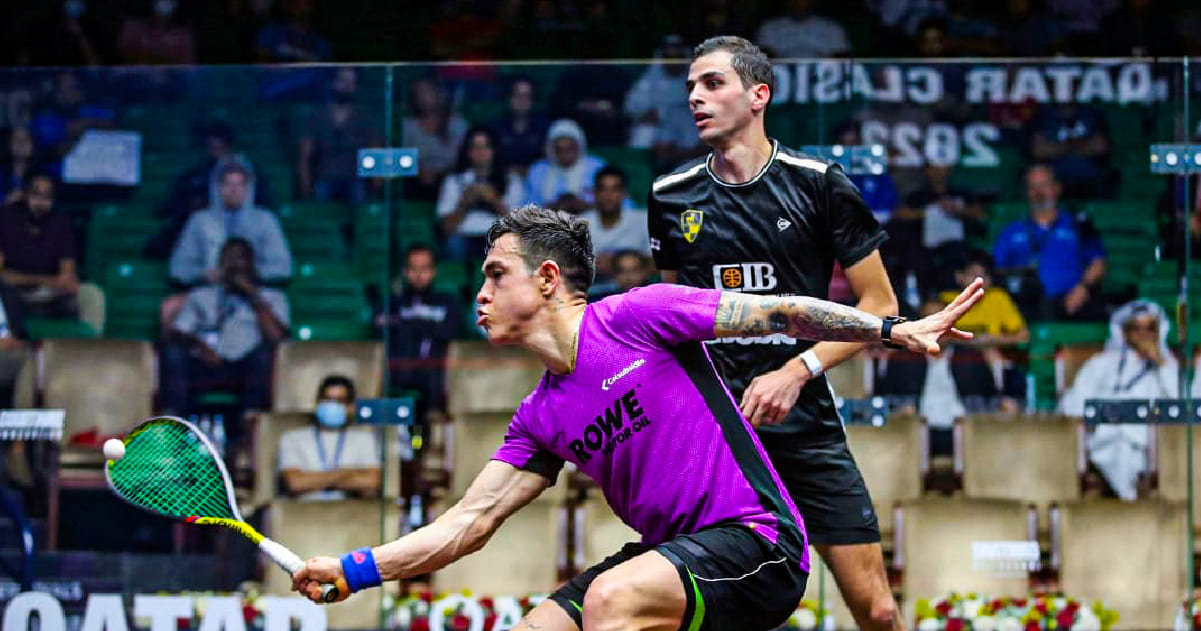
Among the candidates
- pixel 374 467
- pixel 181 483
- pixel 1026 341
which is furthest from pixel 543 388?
pixel 1026 341

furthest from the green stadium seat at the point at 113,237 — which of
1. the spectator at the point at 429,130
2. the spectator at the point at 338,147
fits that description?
the spectator at the point at 429,130

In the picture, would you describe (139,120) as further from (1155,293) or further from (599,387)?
(1155,293)

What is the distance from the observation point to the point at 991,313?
6281 mm

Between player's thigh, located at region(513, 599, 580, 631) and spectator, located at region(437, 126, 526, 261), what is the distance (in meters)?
2.86

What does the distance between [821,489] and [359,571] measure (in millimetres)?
1495

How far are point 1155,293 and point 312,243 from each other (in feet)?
10.7

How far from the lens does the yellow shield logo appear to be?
469cm

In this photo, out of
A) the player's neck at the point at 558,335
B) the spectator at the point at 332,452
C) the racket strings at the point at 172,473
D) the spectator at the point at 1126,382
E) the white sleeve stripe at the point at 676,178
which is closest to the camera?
the player's neck at the point at 558,335

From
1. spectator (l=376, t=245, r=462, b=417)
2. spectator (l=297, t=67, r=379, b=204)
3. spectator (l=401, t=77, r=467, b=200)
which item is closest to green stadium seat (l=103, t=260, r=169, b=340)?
spectator (l=297, t=67, r=379, b=204)

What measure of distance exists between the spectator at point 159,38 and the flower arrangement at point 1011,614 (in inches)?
200

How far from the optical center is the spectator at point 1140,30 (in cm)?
892

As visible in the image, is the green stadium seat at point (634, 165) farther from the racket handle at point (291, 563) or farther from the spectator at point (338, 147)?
the racket handle at point (291, 563)

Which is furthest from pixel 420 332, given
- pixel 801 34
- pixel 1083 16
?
pixel 1083 16

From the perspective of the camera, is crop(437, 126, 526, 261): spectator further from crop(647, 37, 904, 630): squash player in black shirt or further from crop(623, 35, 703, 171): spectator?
crop(647, 37, 904, 630): squash player in black shirt
